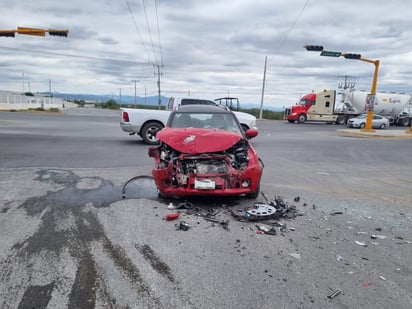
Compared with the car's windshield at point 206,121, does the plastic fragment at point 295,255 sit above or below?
below

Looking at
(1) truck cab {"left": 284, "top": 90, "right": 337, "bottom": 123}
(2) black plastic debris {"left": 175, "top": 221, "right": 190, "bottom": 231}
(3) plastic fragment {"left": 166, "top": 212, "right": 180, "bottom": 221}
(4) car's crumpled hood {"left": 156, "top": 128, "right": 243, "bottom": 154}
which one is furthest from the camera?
(1) truck cab {"left": 284, "top": 90, "right": 337, "bottom": 123}

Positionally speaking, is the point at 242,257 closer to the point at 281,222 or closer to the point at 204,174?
the point at 281,222

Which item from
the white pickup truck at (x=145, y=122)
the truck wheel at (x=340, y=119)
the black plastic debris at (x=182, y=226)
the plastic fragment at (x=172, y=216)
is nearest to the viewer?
the black plastic debris at (x=182, y=226)

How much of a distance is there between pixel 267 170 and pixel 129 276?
19.4ft

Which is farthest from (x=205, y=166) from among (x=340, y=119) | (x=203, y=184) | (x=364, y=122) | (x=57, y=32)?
(x=340, y=119)

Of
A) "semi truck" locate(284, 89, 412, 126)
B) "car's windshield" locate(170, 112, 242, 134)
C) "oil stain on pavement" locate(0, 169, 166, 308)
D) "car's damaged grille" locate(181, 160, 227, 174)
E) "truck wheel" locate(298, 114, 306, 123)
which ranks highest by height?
"semi truck" locate(284, 89, 412, 126)

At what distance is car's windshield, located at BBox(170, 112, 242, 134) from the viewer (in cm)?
662

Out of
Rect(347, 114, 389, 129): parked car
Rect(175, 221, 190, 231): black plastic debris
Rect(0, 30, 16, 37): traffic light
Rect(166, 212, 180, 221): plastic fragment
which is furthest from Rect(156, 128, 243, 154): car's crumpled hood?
Rect(347, 114, 389, 129): parked car

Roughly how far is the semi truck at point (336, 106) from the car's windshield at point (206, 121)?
1196 inches

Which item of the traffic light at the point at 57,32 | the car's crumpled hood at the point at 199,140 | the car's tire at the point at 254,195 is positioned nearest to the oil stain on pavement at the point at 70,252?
the car's crumpled hood at the point at 199,140

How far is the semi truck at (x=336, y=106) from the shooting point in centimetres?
3528

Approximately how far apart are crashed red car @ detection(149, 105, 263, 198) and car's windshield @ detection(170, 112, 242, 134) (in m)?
0.92

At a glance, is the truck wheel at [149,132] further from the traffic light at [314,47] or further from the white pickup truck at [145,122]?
the traffic light at [314,47]

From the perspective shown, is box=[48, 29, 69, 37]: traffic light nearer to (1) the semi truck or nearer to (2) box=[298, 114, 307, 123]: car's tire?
(1) the semi truck
